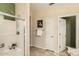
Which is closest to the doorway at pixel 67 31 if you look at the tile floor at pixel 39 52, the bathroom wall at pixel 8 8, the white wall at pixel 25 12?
the tile floor at pixel 39 52

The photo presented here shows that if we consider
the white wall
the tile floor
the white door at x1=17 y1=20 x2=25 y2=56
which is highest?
the white wall

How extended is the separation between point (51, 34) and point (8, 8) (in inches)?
24.0

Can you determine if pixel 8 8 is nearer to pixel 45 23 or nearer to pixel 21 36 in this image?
pixel 21 36

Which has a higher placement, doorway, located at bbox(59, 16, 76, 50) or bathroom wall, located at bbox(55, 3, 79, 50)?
bathroom wall, located at bbox(55, 3, 79, 50)

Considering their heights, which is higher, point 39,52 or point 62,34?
point 62,34

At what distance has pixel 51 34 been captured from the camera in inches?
46.0

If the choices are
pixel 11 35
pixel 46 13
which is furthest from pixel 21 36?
pixel 46 13

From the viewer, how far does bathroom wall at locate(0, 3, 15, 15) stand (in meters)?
1.07

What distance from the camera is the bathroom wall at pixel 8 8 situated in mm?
1074

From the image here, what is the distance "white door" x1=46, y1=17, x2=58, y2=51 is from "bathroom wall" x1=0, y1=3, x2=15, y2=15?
448 millimetres

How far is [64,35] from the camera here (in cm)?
117

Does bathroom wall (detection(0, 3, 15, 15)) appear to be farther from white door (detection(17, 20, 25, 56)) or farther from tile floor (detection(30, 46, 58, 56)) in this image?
tile floor (detection(30, 46, 58, 56))

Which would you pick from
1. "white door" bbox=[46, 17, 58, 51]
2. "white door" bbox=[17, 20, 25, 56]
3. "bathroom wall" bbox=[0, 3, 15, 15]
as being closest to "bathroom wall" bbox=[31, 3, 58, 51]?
"white door" bbox=[46, 17, 58, 51]

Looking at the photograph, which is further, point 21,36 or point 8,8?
point 21,36
